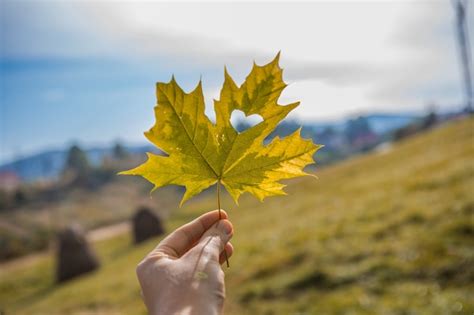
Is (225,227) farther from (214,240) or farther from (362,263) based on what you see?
(362,263)

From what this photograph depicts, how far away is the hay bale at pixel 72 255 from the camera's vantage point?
58.9 feet

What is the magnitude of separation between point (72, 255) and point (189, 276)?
61.4 feet

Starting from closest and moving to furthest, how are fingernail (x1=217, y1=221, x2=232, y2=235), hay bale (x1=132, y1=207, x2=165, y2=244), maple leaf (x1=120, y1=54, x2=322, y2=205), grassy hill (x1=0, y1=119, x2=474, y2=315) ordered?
maple leaf (x1=120, y1=54, x2=322, y2=205), fingernail (x1=217, y1=221, x2=232, y2=235), grassy hill (x1=0, y1=119, x2=474, y2=315), hay bale (x1=132, y1=207, x2=165, y2=244)

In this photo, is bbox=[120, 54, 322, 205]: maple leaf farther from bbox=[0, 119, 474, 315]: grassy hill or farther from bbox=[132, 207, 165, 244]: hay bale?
bbox=[132, 207, 165, 244]: hay bale

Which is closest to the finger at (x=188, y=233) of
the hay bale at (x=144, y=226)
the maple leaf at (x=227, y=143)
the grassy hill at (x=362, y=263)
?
the maple leaf at (x=227, y=143)

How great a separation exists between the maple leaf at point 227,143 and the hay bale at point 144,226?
72.5 ft

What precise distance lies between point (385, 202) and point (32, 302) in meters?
12.8

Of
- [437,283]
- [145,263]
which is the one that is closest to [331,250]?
[437,283]

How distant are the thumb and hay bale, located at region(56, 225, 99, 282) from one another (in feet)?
59.7

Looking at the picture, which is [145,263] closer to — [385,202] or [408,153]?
[385,202]

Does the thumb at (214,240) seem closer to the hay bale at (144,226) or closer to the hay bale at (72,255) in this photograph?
the hay bale at (72,255)

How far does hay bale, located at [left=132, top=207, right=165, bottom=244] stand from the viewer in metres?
22.6

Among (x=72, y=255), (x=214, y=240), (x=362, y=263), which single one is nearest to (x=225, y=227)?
(x=214, y=240)

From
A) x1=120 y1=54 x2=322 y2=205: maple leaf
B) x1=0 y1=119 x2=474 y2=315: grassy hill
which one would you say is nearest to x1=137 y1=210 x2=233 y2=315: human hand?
x1=120 y1=54 x2=322 y2=205: maple leaf
